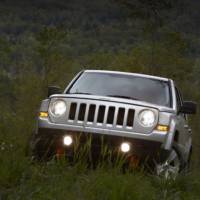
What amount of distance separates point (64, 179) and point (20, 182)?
0.42 metres

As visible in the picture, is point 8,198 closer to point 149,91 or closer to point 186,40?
point 149,91

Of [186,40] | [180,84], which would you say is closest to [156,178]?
[186,40]

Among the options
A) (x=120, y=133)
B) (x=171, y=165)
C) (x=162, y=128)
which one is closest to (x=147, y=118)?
(x=162, y=128)

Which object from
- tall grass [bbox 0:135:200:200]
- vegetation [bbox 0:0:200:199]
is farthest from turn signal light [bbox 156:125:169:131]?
tall grass [bbox 0:135:200:200]

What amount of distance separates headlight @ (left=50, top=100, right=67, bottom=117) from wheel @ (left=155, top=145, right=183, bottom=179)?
1328mm

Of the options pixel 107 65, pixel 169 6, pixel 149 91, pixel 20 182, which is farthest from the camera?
pixel 107 65

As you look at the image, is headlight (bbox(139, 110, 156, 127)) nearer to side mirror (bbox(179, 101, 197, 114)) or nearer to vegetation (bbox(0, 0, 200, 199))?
vegetation (bbox(0, 0, 200, 199))

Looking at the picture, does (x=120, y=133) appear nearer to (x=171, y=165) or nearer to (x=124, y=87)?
(x=171, y=165)

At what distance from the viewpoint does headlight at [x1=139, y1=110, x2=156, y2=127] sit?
7.26 metres

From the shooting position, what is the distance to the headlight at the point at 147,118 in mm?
7259

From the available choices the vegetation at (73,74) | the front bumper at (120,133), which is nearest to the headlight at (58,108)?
the front bumper at (120,133)

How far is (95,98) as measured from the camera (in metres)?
7.38

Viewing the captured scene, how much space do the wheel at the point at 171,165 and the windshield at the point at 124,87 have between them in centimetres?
87

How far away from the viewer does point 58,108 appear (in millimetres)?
7570
